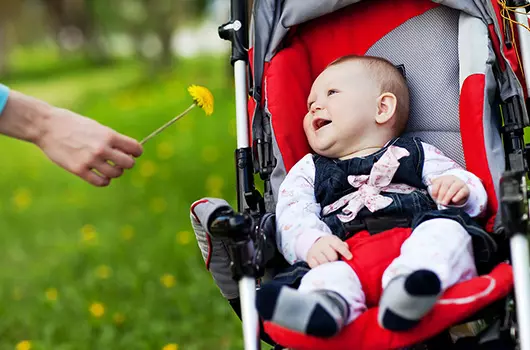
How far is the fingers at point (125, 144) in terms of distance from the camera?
2.49 m

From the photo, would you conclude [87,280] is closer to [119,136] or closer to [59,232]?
[59,232]

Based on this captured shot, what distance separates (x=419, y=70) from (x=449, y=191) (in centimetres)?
71

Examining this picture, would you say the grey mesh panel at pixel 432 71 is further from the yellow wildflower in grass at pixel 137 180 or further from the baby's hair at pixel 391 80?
the yellow wildflower in grass at pixel 137 180

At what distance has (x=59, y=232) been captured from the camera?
5.42 metres

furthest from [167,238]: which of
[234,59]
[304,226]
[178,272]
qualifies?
[304,226]

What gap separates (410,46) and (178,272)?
1976 mm

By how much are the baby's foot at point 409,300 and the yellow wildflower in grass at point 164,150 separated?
4.99 meters

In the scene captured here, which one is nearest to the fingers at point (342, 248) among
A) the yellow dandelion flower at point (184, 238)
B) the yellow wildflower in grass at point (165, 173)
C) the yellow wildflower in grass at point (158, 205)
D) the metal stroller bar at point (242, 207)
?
the metal stroller bar at point (242, 207)

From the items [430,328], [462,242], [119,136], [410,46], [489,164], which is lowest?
[430,328]

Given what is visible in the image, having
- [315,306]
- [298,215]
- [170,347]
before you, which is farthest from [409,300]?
[170,347]

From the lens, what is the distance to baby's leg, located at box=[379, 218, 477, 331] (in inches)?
72.6

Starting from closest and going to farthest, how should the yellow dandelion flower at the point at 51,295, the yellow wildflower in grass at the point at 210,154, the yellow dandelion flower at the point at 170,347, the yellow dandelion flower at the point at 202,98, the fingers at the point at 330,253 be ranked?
the fingers at the point at 330,253, the yellow dandelion flower at the point at 202,98, the yellow dandelion flower at the point at 170,347, the yellow dandelion flower at the point at 51,295, the yellow wildflower in grass at the point at 210,154

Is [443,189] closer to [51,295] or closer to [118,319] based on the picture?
[118,319]

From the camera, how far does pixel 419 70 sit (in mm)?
2861
